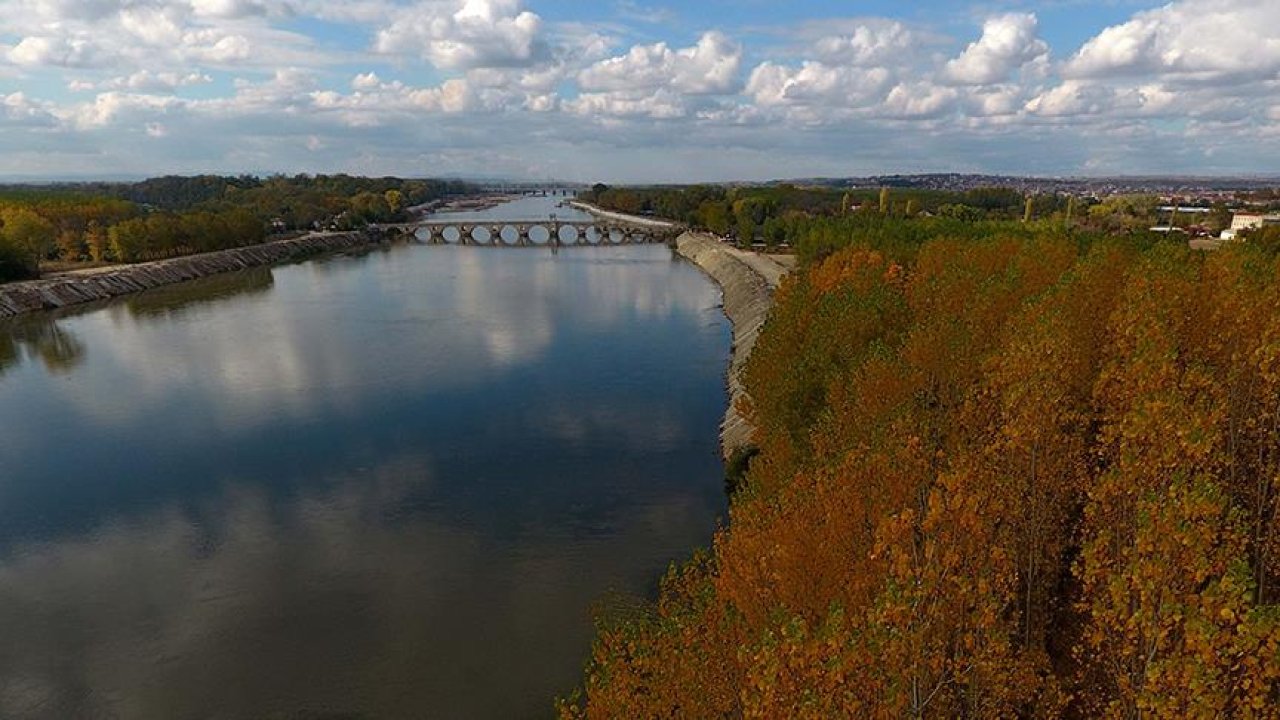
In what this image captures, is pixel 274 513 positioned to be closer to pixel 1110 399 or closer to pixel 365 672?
pixel 365 672

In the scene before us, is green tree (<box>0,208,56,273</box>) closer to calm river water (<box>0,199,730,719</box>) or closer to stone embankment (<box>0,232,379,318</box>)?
stone embankment (<box>0,232,379,318</box>)

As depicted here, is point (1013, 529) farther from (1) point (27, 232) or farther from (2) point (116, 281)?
(1) point (27, 232)

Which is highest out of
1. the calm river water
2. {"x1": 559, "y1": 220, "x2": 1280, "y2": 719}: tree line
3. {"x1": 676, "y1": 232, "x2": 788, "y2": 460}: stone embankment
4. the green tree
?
the green tree

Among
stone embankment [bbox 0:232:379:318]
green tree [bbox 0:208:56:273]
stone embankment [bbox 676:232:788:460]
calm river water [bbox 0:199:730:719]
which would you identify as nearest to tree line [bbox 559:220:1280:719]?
calm river water [bbox 0:199:730:719]

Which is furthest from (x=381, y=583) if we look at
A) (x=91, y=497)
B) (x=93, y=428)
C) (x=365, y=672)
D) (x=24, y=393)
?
(x=24, y=393)

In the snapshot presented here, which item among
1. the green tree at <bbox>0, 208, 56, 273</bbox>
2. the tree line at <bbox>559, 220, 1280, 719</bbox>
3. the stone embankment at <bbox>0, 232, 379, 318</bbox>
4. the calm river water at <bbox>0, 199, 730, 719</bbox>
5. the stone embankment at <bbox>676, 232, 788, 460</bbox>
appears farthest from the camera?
the green tree at <bbox>0, 208, 56, 273</bbox>

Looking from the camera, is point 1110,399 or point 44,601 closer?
point 1110,399

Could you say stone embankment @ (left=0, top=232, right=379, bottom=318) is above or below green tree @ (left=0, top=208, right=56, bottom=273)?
below
